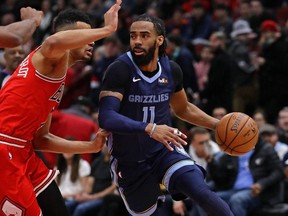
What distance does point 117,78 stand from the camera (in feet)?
22.5

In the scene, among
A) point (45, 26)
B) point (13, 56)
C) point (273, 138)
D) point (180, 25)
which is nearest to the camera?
point (13, 56)

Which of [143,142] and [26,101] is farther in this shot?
[143,142]

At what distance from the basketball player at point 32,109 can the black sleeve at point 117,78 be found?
15.7 inches

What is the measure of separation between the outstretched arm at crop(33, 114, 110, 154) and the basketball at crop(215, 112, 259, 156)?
3.58ft

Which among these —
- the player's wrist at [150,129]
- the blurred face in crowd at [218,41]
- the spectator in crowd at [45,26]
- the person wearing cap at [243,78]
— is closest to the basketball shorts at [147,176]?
the player's wrist at [150,129]

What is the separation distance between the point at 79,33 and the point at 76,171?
5222 mm

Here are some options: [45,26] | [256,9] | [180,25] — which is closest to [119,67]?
[256,9]

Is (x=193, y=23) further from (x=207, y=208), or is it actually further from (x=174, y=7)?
(x=207, y=208)

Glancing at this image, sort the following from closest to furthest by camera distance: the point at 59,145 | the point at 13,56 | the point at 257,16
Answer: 1. the point at 59,145
2. the point at 13,56
3. the point at 257,16

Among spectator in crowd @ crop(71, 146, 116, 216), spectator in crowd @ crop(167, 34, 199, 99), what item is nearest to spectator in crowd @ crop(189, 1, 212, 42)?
spectator in crowd @ crop(167, 34, 199, 99)

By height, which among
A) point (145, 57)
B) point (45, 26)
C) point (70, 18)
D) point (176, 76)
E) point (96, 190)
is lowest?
point (45, 26)

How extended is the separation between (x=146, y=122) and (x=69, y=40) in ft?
4.05

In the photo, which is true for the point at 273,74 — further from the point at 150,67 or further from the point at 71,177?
the point at 150,67

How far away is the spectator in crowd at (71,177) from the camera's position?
11125mm
